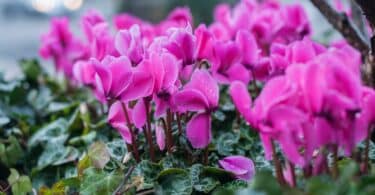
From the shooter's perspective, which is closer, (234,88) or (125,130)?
(234,88)

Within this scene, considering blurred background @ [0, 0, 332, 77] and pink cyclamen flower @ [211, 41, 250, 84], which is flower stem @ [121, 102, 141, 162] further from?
blurred background @ [0, 0, 332, 77]

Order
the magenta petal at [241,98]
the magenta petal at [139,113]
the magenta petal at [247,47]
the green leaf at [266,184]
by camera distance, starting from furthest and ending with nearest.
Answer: the magenta petal at [247,47], the magenta petal at [139,113], the magenta petal at [241,98], the green leaf at [266,184]

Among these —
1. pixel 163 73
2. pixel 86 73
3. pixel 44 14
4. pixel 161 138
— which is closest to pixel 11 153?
pixel 86 73

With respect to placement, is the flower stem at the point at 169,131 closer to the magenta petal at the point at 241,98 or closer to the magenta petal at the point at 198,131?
the magenta petal at the point at 198,131

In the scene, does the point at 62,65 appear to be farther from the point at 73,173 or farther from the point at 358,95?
the point at 358,95

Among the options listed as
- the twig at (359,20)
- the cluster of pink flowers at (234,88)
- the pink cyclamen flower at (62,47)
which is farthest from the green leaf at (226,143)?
the pink cyclamen flower at (62,47)

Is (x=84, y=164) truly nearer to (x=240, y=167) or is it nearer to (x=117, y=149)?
(x=117, y=149)

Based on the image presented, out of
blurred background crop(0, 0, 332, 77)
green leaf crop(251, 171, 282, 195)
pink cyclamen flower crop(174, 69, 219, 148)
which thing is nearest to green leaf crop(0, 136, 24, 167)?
pink cyclamen flower crop(174, 69, 219, 148)
